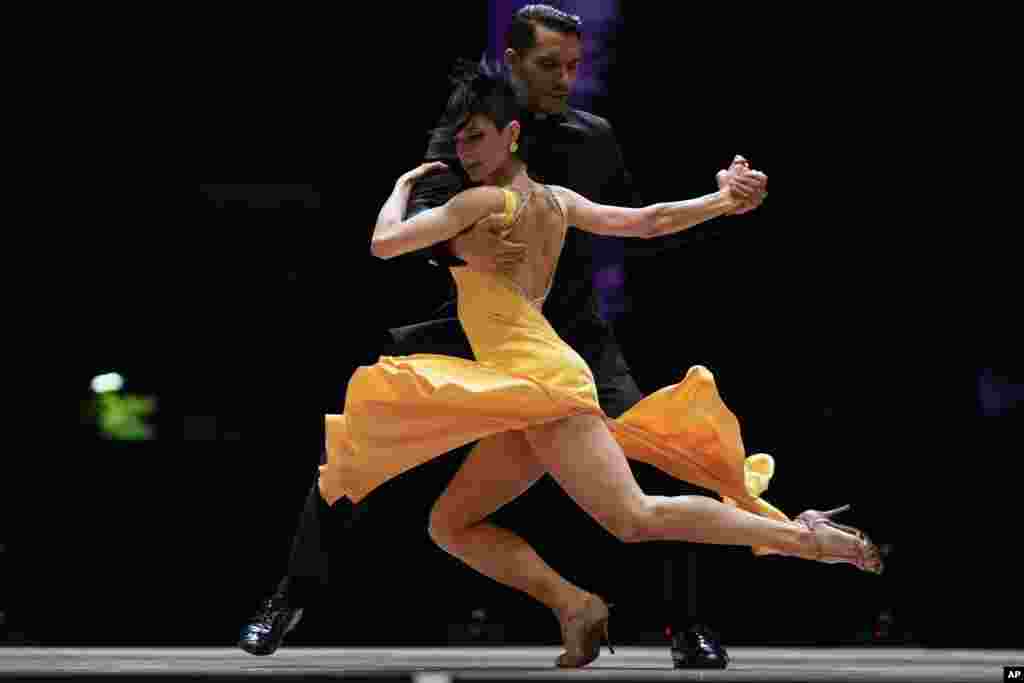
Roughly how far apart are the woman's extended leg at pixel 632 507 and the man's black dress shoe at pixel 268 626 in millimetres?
720

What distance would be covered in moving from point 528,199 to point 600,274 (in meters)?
2.40

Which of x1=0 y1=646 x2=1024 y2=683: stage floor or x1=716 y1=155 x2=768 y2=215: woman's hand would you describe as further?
x1=716 y1=155 x2=768 y2=215: woman's hand

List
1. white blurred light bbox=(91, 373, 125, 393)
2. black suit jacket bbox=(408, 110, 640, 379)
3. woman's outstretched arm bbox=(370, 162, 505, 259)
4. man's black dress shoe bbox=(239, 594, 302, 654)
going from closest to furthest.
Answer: woman's outstretched arm bbox=(370, 162, 505, 259) → man's black dress shoe bbox=(239, 594, 302, 654) → black suit jacket bbox=(408, 110, 640, 379) → white blurred light bbox=(91, 373, 125, 393)

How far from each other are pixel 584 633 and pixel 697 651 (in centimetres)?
37

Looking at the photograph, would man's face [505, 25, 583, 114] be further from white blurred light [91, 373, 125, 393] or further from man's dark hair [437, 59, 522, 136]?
white blurred light [91, 373, 125, 393]

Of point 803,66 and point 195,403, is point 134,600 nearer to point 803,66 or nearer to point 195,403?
point 195,403

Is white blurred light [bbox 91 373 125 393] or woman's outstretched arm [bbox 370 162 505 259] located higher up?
woman's outstretched arm [bbox 370 162 505 259]

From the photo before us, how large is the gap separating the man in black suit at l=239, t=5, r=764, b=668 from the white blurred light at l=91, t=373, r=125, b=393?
2848 millimetres

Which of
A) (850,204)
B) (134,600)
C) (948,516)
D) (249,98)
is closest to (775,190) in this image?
(850,204)

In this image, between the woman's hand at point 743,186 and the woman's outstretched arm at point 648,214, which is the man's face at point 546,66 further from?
the woman's hand at point 743,186

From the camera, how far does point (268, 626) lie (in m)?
3.56

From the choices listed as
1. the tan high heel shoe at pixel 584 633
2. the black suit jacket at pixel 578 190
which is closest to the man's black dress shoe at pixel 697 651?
the tan high heel shoe at pixel 584 633

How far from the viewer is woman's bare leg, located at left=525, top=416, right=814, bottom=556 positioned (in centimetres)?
316

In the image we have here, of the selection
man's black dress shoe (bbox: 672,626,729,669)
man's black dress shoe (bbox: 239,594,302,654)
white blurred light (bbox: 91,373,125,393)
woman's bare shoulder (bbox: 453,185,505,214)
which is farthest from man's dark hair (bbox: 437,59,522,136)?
white blurred light (bbox: 91,373,125,393)
